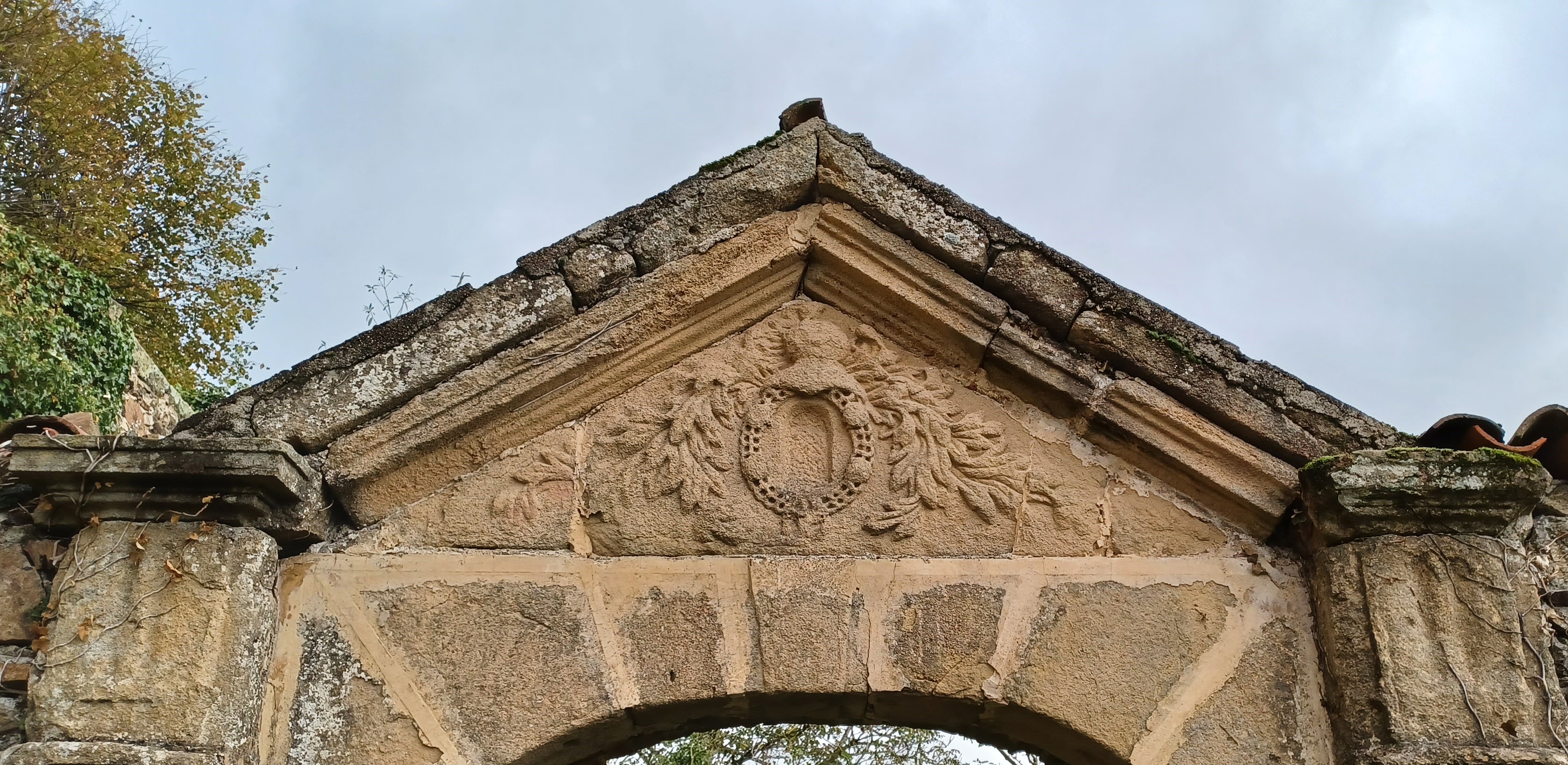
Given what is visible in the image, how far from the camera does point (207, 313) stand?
14.2 m

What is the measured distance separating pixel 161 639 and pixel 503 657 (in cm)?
81

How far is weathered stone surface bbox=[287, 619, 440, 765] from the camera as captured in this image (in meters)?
2.91

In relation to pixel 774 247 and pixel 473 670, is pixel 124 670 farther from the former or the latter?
pixel 774 247

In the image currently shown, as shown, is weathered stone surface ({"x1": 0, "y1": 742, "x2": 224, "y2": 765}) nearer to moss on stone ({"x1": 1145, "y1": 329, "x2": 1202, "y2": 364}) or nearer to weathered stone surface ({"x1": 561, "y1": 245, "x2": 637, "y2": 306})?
weathered stone surface ({"x1": 561, "y1": 245, "x2": 637, "y2": 306})

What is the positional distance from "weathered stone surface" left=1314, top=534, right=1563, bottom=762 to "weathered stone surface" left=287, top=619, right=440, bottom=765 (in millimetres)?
2257

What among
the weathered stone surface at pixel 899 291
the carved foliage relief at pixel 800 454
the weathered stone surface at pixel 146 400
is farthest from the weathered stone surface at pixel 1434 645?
the weathered stone surface at pixel 146 400

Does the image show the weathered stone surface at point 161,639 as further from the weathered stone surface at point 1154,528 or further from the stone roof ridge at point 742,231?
the weathered stone surface at point 1154,528

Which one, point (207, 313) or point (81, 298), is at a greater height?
point (207, 313)

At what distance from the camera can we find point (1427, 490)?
2.95 metres

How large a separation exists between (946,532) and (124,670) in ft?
6.79

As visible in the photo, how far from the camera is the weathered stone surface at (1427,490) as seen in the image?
2.93 metres

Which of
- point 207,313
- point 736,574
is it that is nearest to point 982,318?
point 736,574

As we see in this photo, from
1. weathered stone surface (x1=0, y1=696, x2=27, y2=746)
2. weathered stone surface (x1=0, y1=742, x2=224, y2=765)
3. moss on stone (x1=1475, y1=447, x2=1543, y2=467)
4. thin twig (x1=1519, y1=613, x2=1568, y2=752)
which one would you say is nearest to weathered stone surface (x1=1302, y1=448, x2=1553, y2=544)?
moss on stone (x1=1475, y1=447, x2=1543, y2=467)

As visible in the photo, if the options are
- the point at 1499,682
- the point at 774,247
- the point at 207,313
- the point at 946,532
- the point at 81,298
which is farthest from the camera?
the point at 207,313
